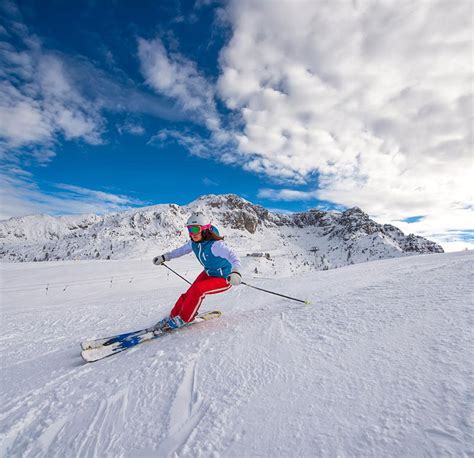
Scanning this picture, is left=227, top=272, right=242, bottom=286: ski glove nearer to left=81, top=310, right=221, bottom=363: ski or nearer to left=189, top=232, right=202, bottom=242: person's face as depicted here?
left=189, top=232, right=202, bottom=242: person's face

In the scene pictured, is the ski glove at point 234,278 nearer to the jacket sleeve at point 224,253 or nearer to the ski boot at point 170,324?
the jacket sleeve at point 224,253

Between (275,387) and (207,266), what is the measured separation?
9.71ft

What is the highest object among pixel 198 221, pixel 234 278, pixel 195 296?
pixel 198 221

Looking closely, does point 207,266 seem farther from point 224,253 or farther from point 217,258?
point 224,253

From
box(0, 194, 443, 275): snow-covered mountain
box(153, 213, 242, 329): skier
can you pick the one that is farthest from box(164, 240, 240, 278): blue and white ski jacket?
box(0, 194, 443, 275): snow-covered mountain

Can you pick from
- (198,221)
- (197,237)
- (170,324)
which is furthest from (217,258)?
(170,324)

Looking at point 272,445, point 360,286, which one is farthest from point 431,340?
point 360,286

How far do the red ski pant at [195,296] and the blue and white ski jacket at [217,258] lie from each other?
16 cm

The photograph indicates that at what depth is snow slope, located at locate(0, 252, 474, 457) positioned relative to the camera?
1.68 m

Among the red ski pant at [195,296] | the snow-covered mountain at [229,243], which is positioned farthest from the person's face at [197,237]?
the snow-covered mountain at [229,243]

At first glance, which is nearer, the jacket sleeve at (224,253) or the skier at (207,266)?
the skier at (207,266)

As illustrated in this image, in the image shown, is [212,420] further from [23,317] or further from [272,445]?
[23,317]

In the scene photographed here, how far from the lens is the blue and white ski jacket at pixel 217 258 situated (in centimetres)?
487

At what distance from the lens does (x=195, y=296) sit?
4.56 meters
